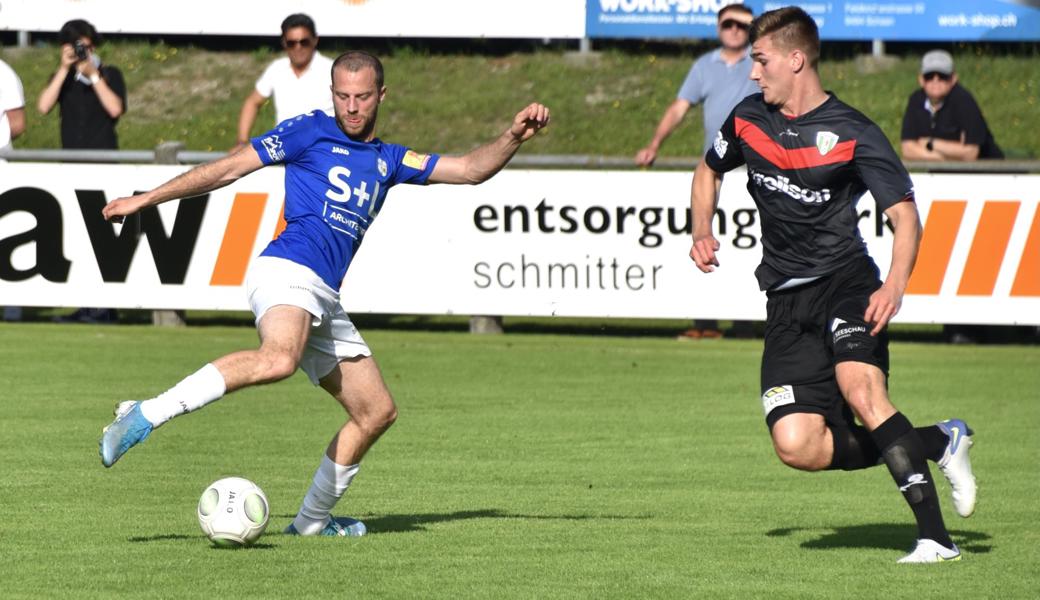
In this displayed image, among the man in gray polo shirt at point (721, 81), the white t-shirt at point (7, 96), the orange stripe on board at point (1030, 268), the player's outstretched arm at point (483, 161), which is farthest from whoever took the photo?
the white t-shirt at point (7, 96)

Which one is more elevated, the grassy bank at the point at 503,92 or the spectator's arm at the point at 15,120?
the spectator's arm at the point at 15,120

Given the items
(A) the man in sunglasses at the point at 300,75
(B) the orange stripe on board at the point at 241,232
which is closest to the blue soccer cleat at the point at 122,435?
(A) the man in sunglasses at the point at 300,75

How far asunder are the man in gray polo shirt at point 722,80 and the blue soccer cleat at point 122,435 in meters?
9.07

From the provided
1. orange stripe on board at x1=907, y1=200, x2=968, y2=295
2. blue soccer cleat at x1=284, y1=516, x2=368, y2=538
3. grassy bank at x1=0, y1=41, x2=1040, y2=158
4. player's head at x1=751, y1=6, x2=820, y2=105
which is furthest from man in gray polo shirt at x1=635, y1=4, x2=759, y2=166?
grassy bank at x1=0, y1=41, x2=1040, y2=158

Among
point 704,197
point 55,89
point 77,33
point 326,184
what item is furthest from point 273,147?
point 55,89

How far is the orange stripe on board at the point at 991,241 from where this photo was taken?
15023 millimetres

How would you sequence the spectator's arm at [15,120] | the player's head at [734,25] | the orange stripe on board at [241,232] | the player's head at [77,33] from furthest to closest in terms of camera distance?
the player's head at [77,33] → the spectator's arm at [15,120] → the orange stripe on board at [241,232] → the player's head at [734,25]

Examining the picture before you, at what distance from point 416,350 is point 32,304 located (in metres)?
3.43

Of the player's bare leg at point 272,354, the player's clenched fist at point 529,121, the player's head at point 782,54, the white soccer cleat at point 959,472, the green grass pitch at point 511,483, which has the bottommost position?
the green grass pitch at point 511,483

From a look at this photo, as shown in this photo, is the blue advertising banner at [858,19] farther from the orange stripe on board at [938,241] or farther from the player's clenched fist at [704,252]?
the player's clenched fist at [704,252]

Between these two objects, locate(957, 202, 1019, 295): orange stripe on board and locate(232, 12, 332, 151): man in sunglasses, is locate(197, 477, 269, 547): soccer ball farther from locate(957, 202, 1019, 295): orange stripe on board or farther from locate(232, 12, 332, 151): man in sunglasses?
locate(957, 202, 1019, 295): orange stripe on board

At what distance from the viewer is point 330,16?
1040 inches

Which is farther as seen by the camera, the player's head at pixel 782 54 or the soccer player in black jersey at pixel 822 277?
the player's head at pixel 782 54

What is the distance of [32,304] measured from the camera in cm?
1596
